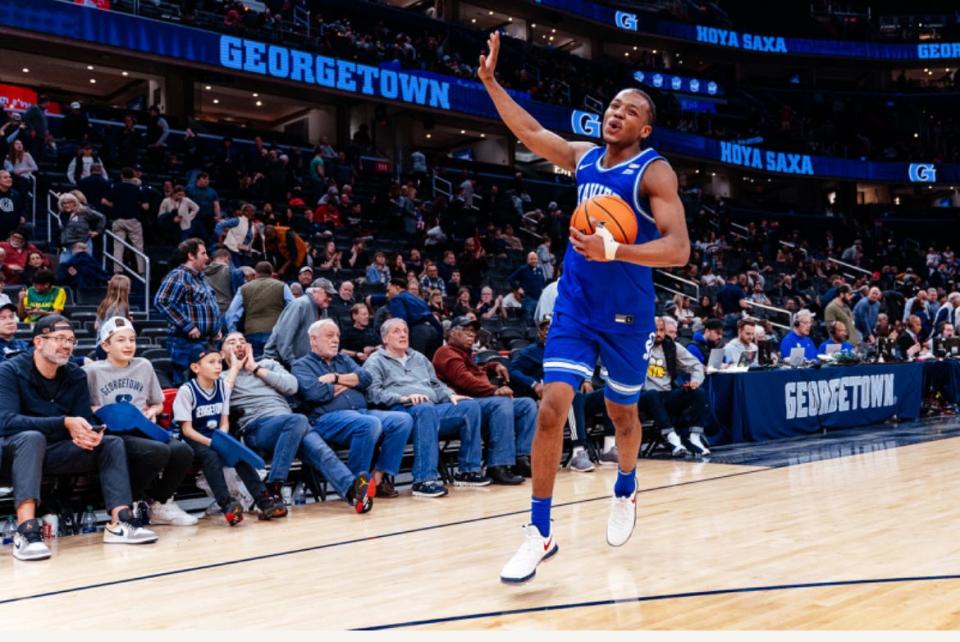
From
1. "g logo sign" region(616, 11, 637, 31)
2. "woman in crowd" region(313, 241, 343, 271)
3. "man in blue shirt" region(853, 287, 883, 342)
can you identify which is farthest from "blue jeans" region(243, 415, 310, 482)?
"g logo sign" region(616, 11, 637, 31)

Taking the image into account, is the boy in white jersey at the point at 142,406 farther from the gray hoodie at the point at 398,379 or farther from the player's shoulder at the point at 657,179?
the player's shoulder at the point at 657,179

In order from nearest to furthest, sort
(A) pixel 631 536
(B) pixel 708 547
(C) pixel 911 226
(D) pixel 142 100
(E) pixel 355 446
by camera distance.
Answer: (B) pixel 708 547 → (A) pixel 631 536 → (E) pixel 355 446 → (D) pixel 142 100 → (C) pixel 911 226

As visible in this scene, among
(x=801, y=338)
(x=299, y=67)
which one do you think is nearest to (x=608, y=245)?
(x=801, y=338)

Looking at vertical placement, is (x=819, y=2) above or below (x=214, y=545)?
above

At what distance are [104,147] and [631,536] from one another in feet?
42.6

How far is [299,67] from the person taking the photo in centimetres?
2041

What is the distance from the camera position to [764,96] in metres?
35.8

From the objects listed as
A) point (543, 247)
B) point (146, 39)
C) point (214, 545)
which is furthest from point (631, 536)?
point (146, 39)

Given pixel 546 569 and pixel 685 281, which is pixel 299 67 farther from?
pixel 546 569

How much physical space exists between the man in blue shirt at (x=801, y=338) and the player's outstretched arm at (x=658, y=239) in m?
7.35

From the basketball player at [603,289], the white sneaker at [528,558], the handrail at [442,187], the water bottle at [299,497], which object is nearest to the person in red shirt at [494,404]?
the water bottle at [299,497]

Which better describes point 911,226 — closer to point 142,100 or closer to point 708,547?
point 142,100

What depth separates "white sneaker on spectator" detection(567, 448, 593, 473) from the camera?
302 inches

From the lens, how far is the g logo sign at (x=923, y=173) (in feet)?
113
